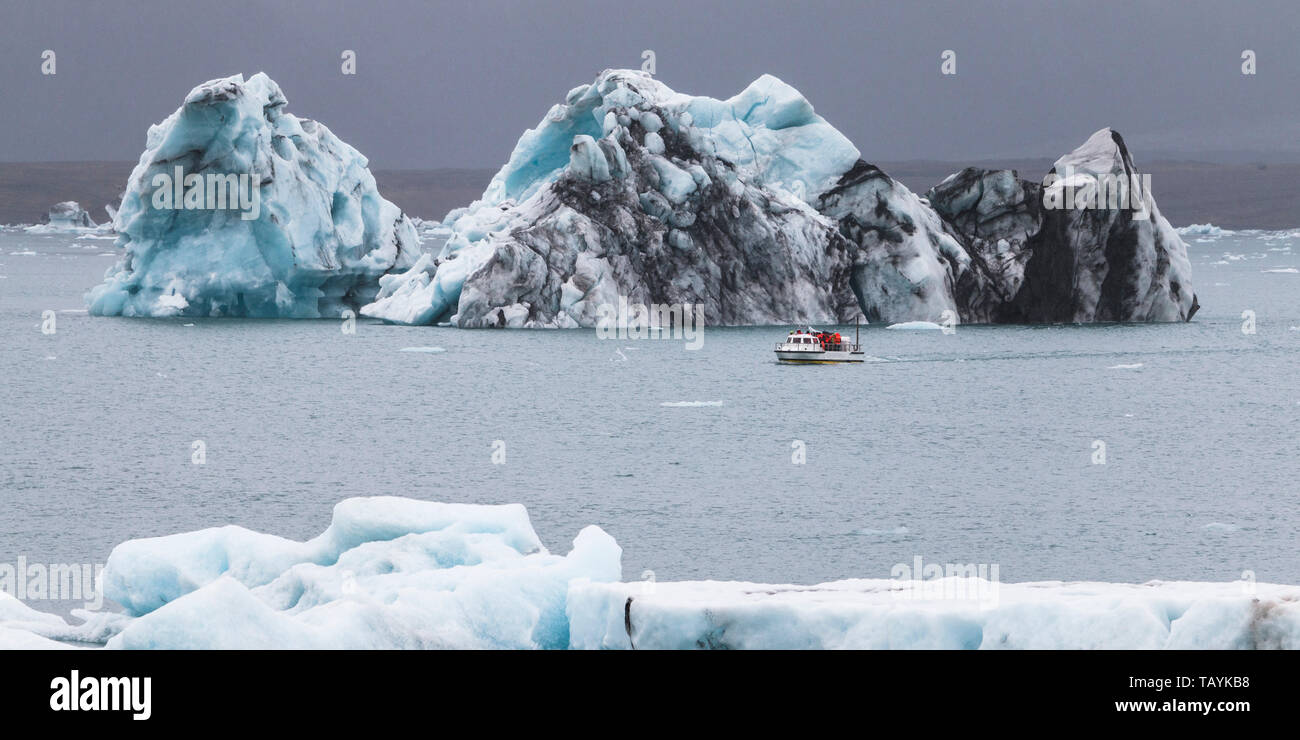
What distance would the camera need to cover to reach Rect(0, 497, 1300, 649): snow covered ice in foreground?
9125 mm

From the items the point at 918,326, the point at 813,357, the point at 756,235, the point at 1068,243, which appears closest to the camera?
the point at 813,357

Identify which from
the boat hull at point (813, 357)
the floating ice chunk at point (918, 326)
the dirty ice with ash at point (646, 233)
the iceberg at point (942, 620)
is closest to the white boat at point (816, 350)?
the boat hull at point (813, 357)

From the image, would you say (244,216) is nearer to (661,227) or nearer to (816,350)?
(661,227)

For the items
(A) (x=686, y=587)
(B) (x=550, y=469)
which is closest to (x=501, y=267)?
(B) (x=550, y=469)

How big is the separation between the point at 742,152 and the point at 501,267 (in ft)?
31.4

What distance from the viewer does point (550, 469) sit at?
83.8 feet

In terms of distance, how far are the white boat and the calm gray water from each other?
482 mm

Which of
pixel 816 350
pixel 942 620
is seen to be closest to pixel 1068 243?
pixel 816 350

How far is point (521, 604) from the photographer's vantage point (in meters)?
11.0

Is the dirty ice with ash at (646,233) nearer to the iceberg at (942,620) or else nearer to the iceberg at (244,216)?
the iceberg at (244,216)

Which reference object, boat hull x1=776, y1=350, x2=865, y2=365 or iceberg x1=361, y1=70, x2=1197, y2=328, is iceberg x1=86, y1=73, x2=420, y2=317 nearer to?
iceberg x1=361, y1=70, x2=1197, y2=328

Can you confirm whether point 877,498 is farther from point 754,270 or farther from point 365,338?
point 365,338

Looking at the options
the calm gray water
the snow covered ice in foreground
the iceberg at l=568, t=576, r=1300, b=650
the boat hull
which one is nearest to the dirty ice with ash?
the calm gray water

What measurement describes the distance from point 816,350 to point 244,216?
17357 mm
